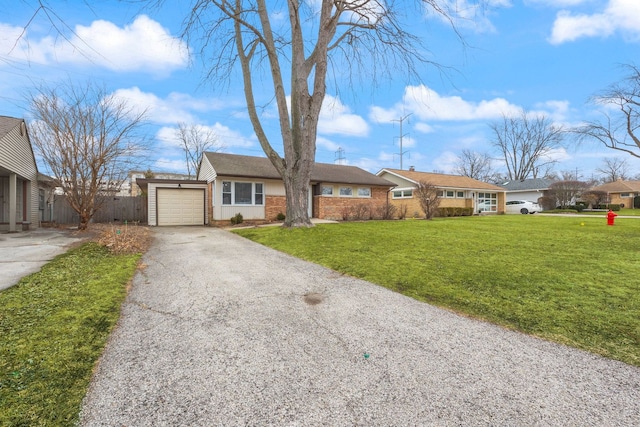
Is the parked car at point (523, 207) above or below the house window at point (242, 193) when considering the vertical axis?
below

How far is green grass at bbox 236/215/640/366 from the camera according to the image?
321cm

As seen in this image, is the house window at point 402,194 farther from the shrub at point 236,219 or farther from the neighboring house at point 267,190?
the shrub at point 236,219

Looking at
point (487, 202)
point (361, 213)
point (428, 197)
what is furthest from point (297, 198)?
point (487, 202)

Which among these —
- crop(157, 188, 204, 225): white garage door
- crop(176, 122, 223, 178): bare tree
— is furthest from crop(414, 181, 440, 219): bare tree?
crop(176, 122, 223, 178): bare tree

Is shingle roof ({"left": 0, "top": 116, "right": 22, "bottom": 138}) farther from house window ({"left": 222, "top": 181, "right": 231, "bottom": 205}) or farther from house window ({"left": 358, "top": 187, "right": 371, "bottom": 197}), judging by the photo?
house window ({"left": 358, "top": 187, "right": 371, "bottom": 197})

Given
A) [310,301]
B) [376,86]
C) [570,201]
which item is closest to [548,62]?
[376,86]

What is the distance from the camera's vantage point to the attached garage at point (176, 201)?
1648 cm

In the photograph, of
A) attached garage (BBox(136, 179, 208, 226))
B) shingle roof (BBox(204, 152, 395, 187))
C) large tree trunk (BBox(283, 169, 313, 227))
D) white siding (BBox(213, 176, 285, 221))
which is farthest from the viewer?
attached garage (BBox(136, 179, 208, 226))

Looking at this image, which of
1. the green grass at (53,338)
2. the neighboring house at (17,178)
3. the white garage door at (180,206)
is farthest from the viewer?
the white garage door at (180,206)

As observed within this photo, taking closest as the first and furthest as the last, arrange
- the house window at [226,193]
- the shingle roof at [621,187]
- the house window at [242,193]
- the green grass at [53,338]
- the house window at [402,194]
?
the green grass at [53,338], the house window at [226,193], the house window at [242,193], the house window at [402,194], the shingle roof at [621,187]

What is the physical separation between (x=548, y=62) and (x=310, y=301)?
12670 millimetres

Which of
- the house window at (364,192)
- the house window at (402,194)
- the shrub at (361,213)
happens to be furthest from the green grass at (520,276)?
the house window at (402,194)

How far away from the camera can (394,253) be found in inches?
278

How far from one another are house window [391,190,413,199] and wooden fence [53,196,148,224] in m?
19.2
